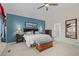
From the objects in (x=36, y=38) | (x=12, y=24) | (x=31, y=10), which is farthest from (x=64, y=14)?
(x=12, y=24)

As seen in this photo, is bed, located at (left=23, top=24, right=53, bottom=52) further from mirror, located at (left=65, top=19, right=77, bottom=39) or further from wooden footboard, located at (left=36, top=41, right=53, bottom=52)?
mirror, located at (left=65, top=19, right=77, bottom=39)

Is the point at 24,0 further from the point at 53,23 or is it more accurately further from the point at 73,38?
the point at 73,38

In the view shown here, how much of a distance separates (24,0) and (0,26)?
41.6 inches

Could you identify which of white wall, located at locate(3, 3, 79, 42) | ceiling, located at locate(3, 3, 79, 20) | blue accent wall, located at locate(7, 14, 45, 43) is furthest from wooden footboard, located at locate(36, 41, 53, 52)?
ceiling, located at locate(3, 3, 79, 20)

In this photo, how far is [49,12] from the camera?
2414 mm

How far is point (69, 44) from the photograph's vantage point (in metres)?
2.49

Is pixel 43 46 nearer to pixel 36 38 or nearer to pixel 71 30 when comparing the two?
pixel 36 38

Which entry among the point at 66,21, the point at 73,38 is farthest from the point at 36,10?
the point at 73,38

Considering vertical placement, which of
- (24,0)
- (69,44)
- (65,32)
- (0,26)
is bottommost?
(69,44)

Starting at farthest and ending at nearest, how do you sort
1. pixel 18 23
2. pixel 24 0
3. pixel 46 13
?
pixel 18 23 → pixel 46 13 → pixel 24 0

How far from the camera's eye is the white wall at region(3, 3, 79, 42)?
228cm

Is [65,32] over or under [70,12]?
under

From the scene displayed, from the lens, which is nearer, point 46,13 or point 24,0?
point 24,0

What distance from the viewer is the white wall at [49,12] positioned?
2281mm
